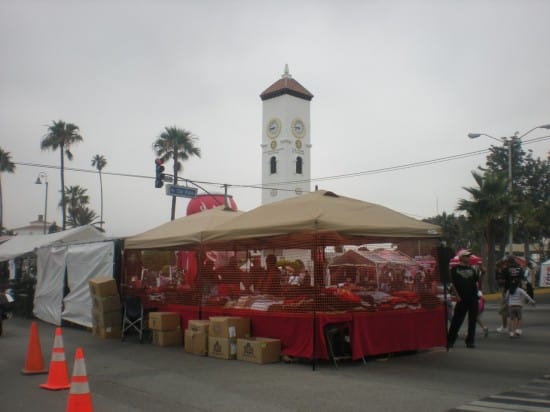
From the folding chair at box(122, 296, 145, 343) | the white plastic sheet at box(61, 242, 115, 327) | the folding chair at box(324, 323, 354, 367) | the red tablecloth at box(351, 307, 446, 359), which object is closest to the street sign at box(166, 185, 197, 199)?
the white plastic sheet at box(61, 242, 115, 327)

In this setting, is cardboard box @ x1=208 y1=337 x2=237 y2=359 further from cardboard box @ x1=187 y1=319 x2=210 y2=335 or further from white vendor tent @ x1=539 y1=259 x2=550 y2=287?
white vendor tent @ x1=539 y1=259 x2=550 y2=287

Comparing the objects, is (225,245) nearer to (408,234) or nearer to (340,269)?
(340,269)

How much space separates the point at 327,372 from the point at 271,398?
1.83 metres

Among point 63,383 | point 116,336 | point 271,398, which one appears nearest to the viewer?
point 271,398

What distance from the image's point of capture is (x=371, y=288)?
9672 mm

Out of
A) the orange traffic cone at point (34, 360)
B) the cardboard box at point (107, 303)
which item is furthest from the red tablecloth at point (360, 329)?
the cardboard box at point (107, 303)

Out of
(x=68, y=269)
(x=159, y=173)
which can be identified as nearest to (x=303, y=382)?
(x=68, y=269)

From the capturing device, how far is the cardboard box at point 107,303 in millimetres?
12773

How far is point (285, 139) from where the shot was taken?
200 feet

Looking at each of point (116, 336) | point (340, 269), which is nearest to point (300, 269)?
point (340, 269)

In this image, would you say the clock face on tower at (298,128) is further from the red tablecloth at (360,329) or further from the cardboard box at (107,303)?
the red tablecloth at (360,329)

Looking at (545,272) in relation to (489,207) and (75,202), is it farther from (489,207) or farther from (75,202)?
(75,202)

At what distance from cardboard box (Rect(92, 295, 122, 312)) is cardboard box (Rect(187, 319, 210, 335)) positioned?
3.21m

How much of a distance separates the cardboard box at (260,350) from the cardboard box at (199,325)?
0.98 m
